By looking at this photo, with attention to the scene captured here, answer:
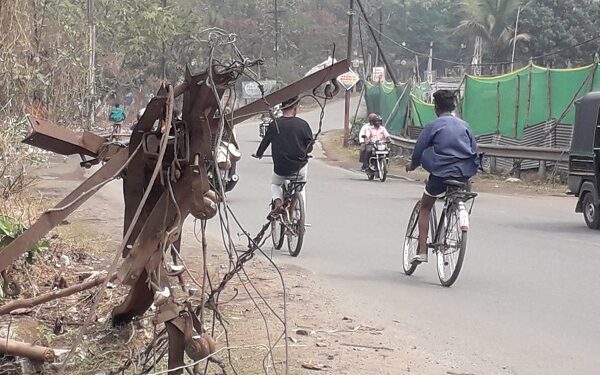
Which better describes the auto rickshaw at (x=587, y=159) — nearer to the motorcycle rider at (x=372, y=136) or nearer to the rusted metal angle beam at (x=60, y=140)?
the motorcycle rider at (x=372, y=136)

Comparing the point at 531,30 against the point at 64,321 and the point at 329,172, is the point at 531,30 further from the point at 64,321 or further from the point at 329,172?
the point at 64,321

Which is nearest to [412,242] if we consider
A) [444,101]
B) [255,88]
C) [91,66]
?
[444,101]

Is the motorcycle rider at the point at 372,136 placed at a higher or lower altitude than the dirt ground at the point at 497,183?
higher

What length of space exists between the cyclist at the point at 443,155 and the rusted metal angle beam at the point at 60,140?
16.6 feet

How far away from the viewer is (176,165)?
13.3 feet

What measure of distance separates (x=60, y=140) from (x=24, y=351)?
1302 mm

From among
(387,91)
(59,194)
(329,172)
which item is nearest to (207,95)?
(59,194)

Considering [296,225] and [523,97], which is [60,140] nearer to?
[296,225]

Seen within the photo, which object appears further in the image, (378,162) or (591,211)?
(378,162)

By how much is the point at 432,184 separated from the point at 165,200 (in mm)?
5118

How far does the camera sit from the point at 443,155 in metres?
8.74

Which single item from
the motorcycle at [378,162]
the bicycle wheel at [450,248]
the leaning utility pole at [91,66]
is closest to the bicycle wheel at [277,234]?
the bicycle wheel at [450,248]

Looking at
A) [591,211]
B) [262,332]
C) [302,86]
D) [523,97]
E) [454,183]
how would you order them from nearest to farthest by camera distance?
[302,86], [262,332], [454,183], [591,211], [523,97]

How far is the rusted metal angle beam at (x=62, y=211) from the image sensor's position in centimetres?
387
